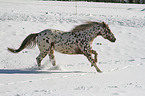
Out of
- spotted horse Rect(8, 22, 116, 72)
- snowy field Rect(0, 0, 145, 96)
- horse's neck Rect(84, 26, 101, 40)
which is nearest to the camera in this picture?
snowy field Rect(0, 0, 145, 96)

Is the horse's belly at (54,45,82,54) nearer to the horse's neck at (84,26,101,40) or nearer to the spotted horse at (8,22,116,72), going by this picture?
the spotted horse at (8,22,116,72)

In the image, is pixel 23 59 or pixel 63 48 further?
pixel 23 59

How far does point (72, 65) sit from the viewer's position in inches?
347

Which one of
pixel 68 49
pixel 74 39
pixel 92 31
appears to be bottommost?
pixel 68 49

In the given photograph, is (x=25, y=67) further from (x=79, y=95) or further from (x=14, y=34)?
(x=14, y=34)

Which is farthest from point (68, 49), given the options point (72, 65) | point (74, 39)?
point (72, 65)

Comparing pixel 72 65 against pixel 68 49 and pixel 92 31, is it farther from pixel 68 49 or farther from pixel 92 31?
pixel 92 31

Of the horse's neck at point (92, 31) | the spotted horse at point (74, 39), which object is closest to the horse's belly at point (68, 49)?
the spotted horse at point (74, 39)

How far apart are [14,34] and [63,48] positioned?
234 inches

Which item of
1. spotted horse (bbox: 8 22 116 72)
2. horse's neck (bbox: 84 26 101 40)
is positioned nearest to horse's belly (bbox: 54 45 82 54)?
spotted horse (bbox: 8 22 116 72)

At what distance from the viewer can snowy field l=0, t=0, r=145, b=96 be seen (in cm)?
541

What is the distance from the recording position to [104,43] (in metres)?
12.8

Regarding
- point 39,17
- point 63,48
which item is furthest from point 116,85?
point 39,17

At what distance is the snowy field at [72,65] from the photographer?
5.41 metres
